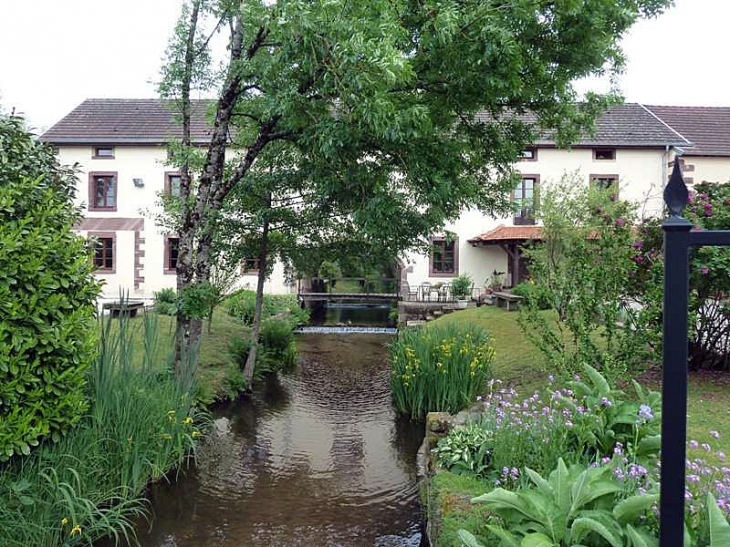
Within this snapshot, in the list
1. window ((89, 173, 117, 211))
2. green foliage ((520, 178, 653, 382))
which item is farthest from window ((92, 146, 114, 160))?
green foliage ((520, 178, 653, 382))

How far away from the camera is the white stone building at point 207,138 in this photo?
20438 millimetres

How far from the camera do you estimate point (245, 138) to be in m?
8.66

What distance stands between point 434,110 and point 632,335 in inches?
129

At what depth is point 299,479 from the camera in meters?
5.42

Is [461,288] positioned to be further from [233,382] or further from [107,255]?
[107,255]

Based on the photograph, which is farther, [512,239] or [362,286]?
[362,286]

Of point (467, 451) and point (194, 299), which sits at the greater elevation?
point (194, 299)

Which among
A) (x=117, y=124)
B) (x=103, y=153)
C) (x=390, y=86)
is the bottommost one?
(x=390, y=86)

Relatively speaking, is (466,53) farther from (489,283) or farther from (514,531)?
(489,283)

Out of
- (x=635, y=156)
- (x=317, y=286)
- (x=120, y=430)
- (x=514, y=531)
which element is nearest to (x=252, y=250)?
(x=120, y=430)

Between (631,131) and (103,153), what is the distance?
807 inches

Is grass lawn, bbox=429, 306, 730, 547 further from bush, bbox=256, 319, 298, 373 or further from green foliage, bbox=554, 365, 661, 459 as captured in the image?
bush, bbox=256, 319, 298, 373

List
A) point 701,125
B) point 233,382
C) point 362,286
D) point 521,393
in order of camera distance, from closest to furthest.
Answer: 1. point 521,393
2. point 233,382
3. point 701,125
4. point 362,286

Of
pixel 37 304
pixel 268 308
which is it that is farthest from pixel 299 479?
pixel 268 308
